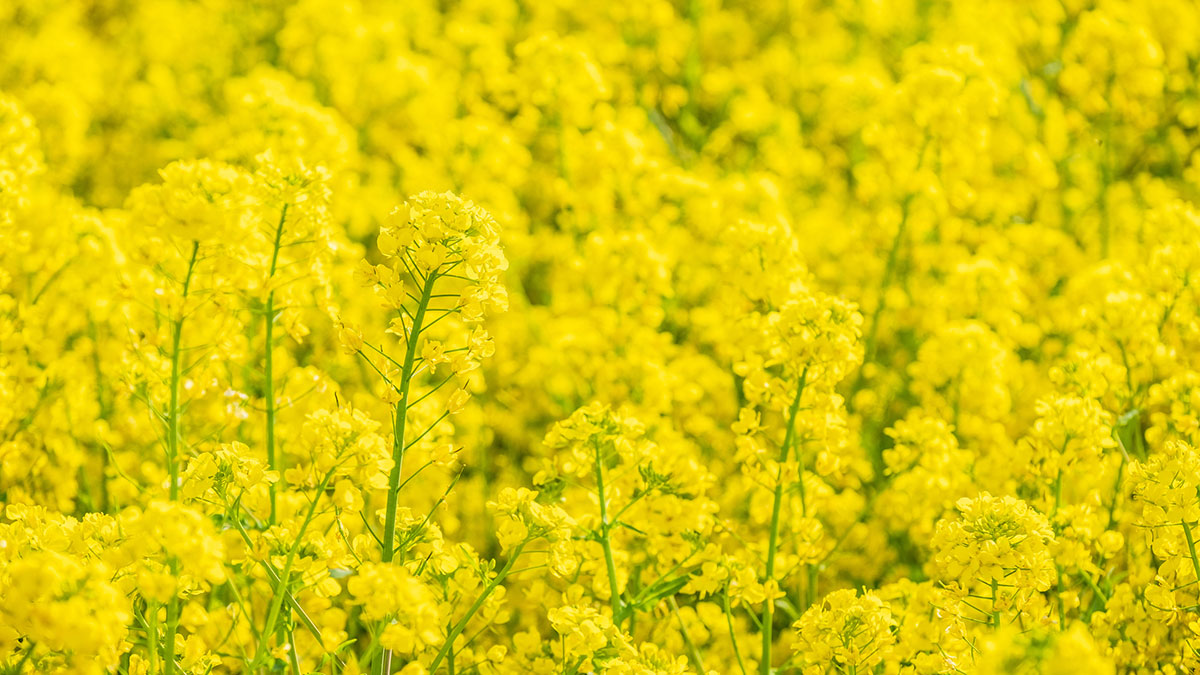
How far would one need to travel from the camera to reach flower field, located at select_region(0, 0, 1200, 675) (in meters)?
2.34

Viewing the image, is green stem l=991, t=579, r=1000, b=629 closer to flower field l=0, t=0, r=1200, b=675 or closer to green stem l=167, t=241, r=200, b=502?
flower field l=0, t=0, r=1200, b=675

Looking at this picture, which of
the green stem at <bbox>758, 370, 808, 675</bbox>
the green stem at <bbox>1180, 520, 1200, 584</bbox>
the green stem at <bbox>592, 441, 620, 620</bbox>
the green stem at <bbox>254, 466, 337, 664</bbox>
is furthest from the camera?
the green stem at <bbox>758, 370, 808, 675</bbox>

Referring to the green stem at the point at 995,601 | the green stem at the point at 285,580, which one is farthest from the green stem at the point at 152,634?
the green stem at the point at 995,601

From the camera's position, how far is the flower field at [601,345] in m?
2.34

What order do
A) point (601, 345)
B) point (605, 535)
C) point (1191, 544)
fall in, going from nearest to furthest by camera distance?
1. point (1191, 544)
2. point (605, 535)
3. point (601, 345)

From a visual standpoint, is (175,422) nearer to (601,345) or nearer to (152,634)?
(152,634)

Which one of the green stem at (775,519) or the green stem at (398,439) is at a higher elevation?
the green stem at (398,439)

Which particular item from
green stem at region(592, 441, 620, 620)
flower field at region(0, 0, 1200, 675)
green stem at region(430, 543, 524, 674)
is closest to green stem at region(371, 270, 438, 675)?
flower field at region(0, 0, 1200, 675)

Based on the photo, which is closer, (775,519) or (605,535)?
(605,535)

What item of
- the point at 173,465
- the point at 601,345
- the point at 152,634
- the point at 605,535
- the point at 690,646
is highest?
the point at 173,465

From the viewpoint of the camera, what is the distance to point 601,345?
3805mm

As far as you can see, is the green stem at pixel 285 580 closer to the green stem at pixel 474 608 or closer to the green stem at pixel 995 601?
the green stem at pixel 474 608

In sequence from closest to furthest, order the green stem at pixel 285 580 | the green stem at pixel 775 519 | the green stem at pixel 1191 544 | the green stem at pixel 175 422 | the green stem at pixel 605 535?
the green stem at pixel 285 580 → the green stem at pixel 175 422 → the green stem at pixel 1191 544 → the green stem at pixel 605 535 → the green stem at pixel 775 519

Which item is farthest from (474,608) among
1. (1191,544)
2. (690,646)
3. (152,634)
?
(1191,544)
